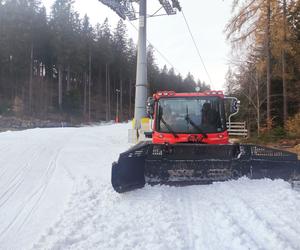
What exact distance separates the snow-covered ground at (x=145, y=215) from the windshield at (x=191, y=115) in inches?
69.4

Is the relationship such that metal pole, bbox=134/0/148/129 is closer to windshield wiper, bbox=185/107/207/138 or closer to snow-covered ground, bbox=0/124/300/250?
snow-covered ground, bbox=0/124/300/250

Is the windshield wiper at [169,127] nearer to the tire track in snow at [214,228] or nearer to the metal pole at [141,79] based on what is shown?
the tire track in snow at [214,228]

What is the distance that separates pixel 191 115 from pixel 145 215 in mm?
3466

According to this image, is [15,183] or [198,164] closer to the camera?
[198,164]

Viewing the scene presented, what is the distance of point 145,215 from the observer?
5.32 m

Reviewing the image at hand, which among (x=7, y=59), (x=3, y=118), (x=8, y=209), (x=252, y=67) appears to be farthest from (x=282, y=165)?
(x=7, y=59)

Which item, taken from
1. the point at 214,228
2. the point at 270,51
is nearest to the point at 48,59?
the point at 270,51

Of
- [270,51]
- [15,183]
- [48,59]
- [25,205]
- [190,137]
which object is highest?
[48,59]

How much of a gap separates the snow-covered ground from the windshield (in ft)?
5.79

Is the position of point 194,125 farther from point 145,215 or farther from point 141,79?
point 141,79

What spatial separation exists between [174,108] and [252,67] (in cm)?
1893

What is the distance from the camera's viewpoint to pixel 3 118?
4088 centimetres

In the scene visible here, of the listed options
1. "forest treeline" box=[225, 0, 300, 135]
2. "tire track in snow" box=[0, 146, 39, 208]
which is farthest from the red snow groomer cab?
"forest treeline" box=[225, 0, 300, 135]

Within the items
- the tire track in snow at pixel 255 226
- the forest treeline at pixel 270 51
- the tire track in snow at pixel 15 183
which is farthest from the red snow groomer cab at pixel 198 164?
the forest treeline at pixel 270 51
